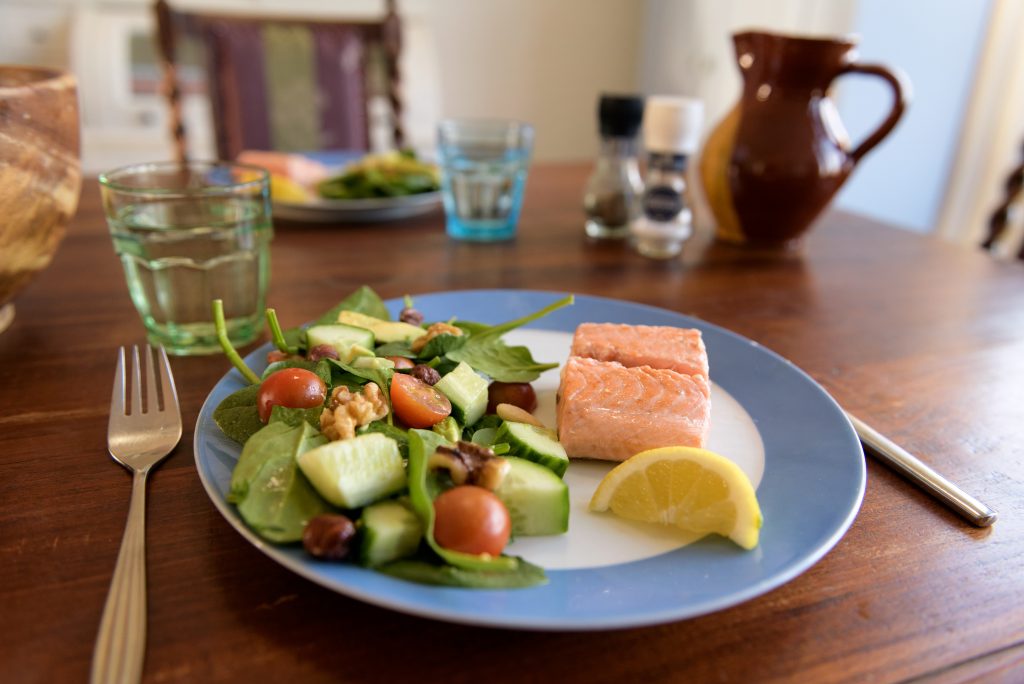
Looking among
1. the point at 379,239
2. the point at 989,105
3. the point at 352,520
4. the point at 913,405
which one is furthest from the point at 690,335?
the point at 989,105

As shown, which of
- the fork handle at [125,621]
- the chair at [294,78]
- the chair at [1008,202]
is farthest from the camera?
the chair at [294,78]

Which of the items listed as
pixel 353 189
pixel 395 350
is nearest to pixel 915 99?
pixel 353 189

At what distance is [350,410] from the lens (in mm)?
780

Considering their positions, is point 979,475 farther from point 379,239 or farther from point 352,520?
point 379,239

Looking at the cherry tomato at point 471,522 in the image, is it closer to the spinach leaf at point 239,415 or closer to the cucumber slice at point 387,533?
the cucumber slice at point 387,533

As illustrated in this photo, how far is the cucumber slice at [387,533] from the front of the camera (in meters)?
0.64

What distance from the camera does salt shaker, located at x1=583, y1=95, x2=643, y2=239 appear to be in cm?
170

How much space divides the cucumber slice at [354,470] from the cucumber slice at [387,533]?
19 millimetres

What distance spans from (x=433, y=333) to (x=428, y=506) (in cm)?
39

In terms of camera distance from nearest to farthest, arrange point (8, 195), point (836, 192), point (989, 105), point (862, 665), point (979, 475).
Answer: point (862, 665) → point (979, 475) → point (8, 195) → point (836, 192) → point (989, 105)

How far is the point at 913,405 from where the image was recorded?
3.56 ft

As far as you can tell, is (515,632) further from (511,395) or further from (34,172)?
(34,172)

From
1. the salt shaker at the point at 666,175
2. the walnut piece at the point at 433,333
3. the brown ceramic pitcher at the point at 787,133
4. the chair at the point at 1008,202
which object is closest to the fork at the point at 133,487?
the walnut piece at the point at 433,333

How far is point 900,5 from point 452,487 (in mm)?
3874
